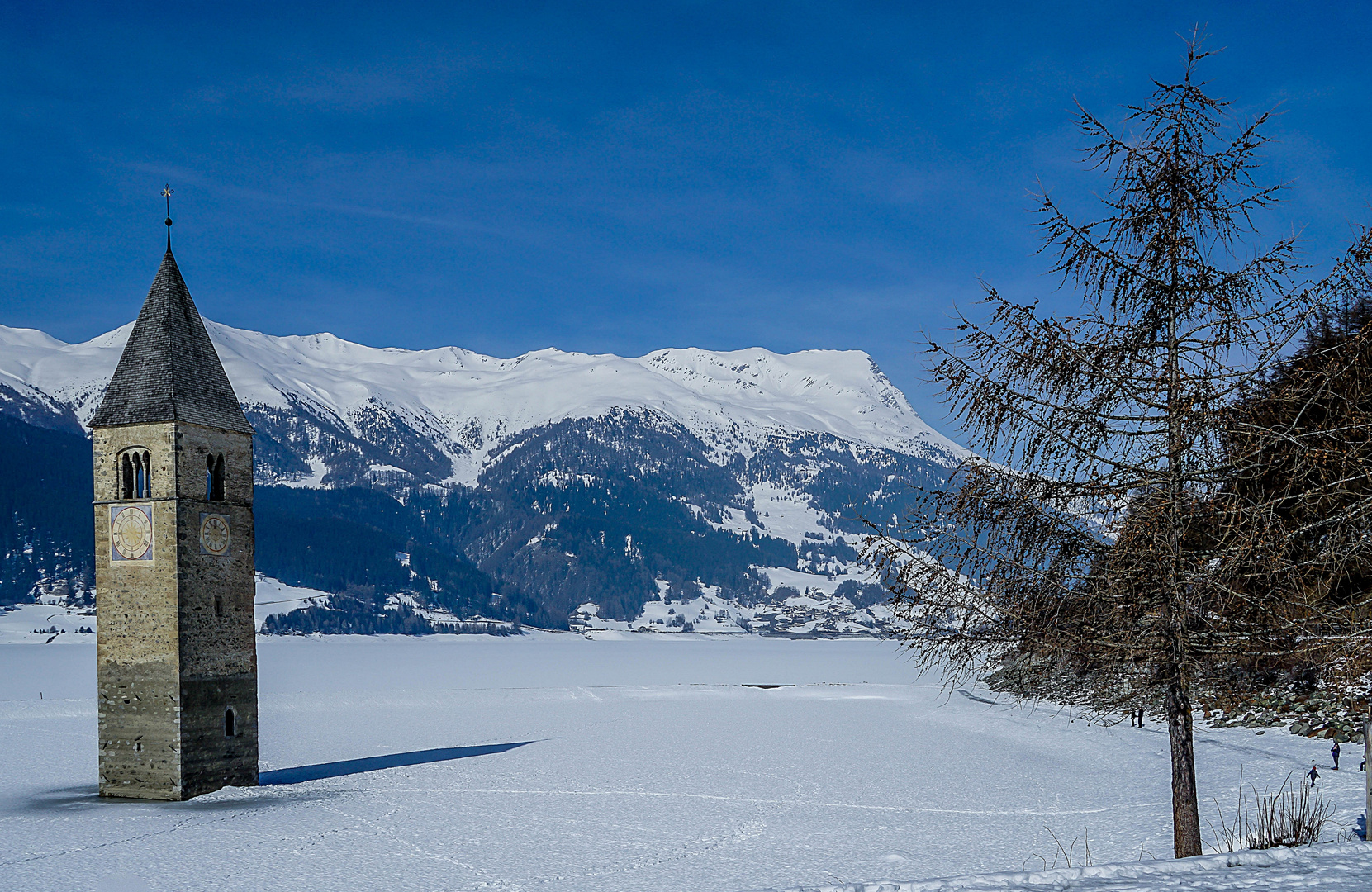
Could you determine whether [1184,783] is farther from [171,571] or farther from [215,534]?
[215,534]

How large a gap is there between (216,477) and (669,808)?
15.2 m

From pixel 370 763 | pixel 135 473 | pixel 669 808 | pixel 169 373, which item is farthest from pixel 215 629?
pixel 669 808

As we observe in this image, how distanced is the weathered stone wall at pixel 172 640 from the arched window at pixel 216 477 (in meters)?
0.32

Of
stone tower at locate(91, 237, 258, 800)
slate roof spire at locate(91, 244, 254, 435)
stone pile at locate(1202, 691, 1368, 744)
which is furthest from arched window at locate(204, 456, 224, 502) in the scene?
stone pile at locate(1202, 691, 1368, 744)

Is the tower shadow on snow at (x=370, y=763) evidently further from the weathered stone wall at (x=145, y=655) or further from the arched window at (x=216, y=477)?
the arched window at (x=216, y=477)

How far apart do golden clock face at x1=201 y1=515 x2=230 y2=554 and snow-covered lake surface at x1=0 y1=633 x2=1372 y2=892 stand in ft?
20.6

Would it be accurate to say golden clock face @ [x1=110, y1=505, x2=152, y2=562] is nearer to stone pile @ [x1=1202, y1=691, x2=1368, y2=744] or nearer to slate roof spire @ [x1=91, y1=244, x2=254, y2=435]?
slate roof spire @ [x1=91, y1=244, x2=254, y2=435]

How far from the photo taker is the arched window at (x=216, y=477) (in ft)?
104

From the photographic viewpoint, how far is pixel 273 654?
150 meters

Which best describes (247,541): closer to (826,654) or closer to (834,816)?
(834,816)

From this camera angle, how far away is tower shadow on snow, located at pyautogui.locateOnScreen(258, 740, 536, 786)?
33.8m

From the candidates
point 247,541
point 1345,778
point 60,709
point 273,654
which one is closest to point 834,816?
point 1345,778

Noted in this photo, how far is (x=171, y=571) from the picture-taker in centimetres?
2920

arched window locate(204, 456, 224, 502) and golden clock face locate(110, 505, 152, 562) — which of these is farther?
arched window locate(204, 456, 224, 502)
